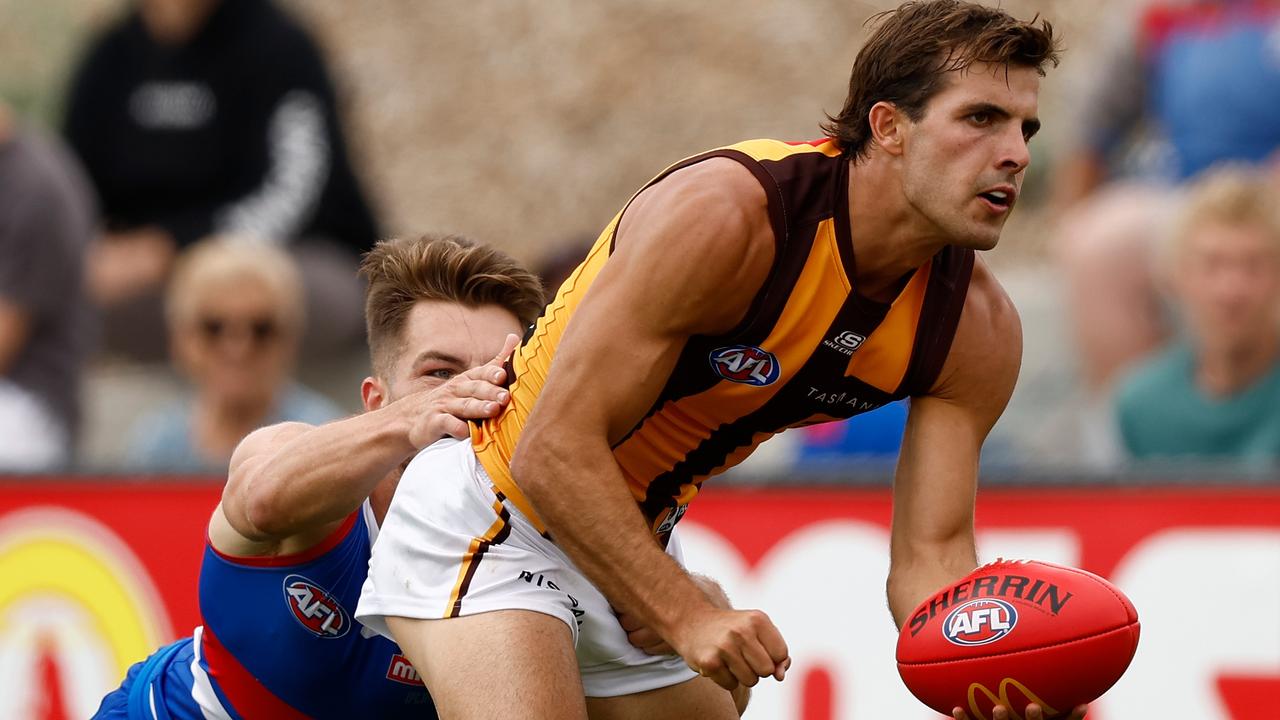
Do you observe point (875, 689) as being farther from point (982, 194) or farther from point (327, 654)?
point (982, 194)

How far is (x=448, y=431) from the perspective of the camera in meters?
4.46

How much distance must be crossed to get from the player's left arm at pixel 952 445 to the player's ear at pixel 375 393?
1457mm

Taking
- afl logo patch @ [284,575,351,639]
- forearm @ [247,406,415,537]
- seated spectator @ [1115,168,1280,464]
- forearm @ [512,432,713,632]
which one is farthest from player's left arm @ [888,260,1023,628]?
seated spectator @ [1115,168,1280,464]

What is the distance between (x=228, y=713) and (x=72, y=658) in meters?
2.71

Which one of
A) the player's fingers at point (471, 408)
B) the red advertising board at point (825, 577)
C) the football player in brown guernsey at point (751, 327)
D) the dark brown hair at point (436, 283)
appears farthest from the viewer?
the red advertising board at point (825, 577)

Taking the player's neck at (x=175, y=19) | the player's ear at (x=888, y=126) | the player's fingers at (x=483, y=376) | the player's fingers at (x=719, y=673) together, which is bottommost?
the player's fingers at (x=719, y=673)

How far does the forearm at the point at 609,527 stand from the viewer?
405 cm

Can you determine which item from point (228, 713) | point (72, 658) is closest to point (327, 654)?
point (228, 713)

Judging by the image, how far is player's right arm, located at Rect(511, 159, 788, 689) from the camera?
3984mm

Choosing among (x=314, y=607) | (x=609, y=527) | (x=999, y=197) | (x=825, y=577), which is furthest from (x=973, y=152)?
(x=825, y=577)

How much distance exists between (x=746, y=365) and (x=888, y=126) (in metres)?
0.64

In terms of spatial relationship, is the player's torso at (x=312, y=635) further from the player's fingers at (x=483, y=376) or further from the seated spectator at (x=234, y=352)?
the seated spectator at (x=234, y=352)

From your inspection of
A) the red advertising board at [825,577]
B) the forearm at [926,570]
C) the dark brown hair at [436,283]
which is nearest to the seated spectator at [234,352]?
the red advertising board at [825,577]

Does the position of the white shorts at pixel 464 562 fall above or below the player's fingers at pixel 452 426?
below
